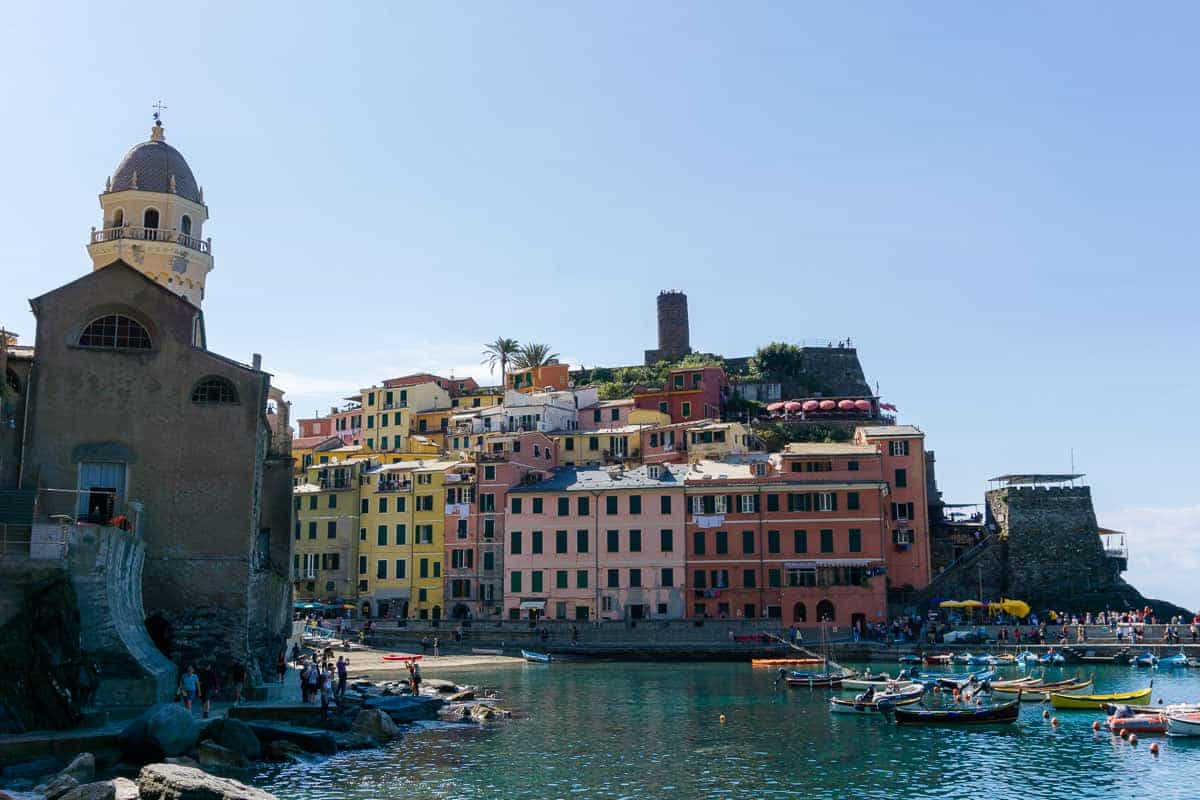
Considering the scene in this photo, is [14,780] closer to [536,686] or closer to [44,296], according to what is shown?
[44,296]

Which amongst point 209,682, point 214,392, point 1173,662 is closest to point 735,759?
point 209,682

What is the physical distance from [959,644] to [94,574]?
50.0 meters

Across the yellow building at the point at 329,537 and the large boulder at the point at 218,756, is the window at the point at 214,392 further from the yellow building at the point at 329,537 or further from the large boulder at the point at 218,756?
the yellow building at the point at 329,537

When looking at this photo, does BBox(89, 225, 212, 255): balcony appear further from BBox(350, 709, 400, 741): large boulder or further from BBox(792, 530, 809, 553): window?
BBox(792, 530, 809, 553): window

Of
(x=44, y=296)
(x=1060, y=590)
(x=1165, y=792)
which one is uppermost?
(x=44, y=296)

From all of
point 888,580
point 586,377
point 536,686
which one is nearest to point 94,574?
point 536,686

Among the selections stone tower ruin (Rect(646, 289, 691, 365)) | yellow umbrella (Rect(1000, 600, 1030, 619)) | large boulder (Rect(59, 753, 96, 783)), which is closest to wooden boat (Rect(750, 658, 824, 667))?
yellow umbrella (Rect(1000, 600, 1030, 619))

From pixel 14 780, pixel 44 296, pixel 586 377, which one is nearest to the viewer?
pixel 14 780

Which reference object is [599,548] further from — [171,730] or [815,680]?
[171,730]

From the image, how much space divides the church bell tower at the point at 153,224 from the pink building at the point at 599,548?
2862 centimetres

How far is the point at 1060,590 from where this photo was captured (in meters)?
78.8

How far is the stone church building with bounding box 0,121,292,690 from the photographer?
3703 centimetres

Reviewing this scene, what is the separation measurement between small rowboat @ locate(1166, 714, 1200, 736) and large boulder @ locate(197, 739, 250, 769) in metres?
29.5

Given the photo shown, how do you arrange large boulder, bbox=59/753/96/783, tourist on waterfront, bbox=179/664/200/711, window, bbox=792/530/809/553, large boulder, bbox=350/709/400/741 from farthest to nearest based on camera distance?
1. window, bbox=792/530/809/553
2. large boulder, bbox=350/709/400/741
3. tourist on waterfront, bbox=179/664/200/711
4. large boulder, bbox=59/753/96/783
